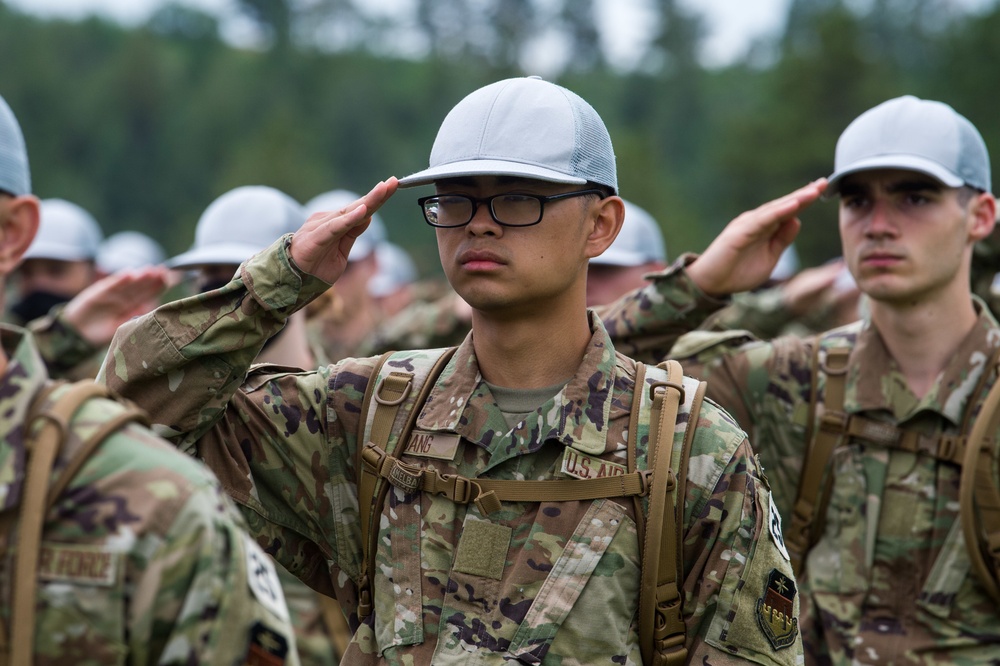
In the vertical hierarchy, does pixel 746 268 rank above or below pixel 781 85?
below

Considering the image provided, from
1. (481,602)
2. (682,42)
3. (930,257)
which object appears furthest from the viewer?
(682,42)

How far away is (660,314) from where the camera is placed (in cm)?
496

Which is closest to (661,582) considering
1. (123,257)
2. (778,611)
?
(778,611)

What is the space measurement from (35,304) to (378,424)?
7198 millimetres

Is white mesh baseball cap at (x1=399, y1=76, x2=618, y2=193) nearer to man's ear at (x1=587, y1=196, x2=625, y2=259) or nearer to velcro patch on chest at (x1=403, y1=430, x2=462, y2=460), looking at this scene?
man's ear at (x1=587, y1=196, x2=625, y2=259)

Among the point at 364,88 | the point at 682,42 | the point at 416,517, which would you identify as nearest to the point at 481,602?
the point at 416,517

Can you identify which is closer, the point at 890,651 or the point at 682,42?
the point at 890,651

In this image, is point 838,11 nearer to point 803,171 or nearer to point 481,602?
point 803,171

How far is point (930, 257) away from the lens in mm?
5000

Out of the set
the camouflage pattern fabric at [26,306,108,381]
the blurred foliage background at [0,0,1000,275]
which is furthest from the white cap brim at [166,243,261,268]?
the blurred foliage background at [0,0,1000,275]

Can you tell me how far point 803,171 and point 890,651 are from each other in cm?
4008

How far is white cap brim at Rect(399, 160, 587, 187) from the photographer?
346 cm

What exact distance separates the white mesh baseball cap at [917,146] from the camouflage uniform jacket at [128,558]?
11.1 ft

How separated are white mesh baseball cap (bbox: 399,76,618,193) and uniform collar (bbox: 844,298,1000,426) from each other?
5.80 ft
